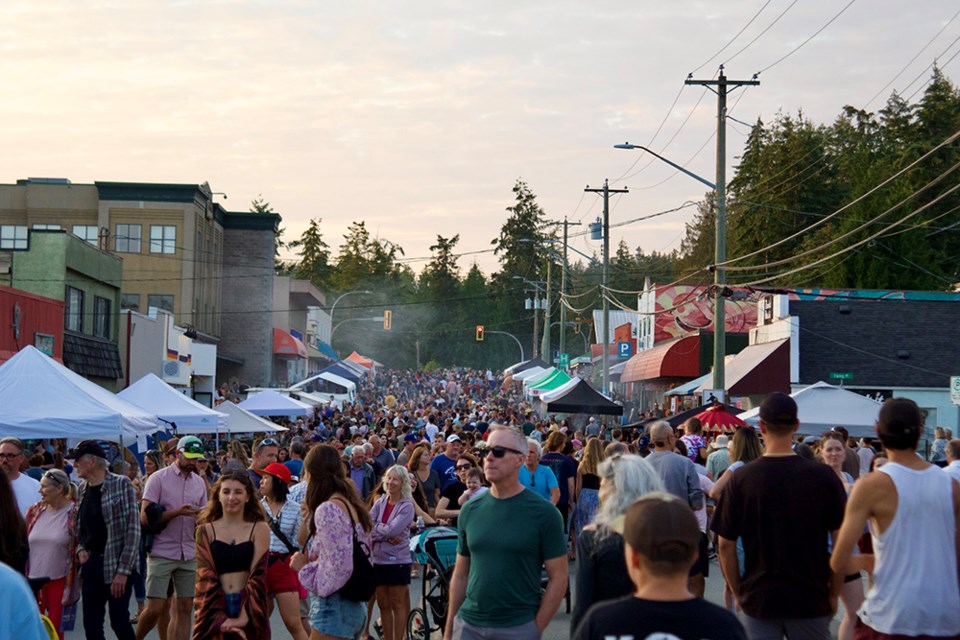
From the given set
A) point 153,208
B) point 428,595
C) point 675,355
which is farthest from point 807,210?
point 428,595

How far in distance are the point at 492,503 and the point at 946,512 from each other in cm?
214

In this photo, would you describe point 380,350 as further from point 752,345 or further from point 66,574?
point 66,574

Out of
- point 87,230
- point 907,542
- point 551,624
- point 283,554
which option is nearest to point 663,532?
point 907,542

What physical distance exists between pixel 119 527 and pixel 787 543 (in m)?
5.47

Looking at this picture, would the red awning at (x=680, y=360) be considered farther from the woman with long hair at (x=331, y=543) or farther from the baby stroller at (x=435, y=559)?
the woman with long hair at (x=331, y=543)

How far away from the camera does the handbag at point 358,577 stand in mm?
7746

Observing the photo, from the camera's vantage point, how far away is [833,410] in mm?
22344

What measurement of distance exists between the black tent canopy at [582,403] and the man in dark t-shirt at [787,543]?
2513cm

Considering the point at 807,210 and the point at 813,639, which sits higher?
the point at 807,210

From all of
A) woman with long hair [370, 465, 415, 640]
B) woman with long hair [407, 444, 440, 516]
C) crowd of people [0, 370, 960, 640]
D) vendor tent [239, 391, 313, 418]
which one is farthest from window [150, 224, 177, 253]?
woman with long hair [370, 465, 415, 640]

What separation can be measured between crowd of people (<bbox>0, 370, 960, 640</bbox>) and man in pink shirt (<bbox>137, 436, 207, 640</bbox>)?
16mm

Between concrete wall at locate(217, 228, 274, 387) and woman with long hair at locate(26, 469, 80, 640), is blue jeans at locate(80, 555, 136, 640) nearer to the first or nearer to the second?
woman with long hair at locate(26, 469, 80, 640)

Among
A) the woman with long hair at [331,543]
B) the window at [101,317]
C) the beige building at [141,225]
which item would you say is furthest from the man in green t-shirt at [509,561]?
the beige building at [141,225]

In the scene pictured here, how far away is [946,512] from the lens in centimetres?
559
